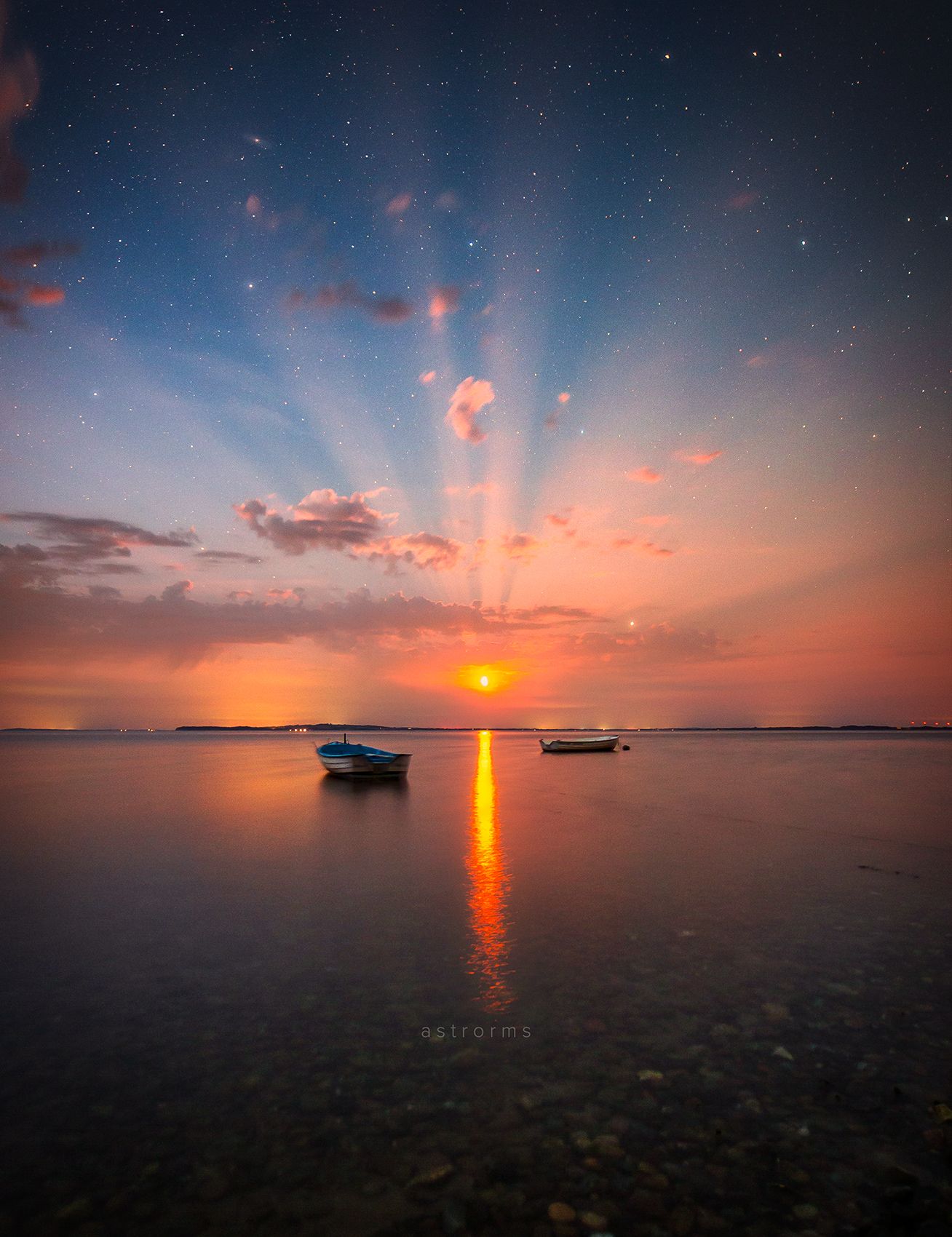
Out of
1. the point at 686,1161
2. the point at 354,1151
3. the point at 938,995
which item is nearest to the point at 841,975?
the point at 938,995

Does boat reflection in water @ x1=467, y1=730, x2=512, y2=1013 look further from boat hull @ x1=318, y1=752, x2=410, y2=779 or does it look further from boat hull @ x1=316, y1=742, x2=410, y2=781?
boat hull @ x1=318, y1=752, x2=410, y2=779

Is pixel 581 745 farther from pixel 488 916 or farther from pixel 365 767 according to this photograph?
pixel 488 916

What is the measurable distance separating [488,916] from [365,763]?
34.8 m

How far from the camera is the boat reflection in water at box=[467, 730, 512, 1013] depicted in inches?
363

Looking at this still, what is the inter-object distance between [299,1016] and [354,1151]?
3.15 meters

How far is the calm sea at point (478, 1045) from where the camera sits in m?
4.97

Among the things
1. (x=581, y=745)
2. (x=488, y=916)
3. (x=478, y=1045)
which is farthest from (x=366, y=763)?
(x=581, y=745)

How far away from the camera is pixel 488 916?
43.1 feet

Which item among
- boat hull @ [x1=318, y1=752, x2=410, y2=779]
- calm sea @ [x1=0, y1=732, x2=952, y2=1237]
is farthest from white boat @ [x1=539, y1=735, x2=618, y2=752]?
calm sea @ [x1=0, y1=732, x2=952, y2=1237]

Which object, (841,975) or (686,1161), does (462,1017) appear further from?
(841,975)

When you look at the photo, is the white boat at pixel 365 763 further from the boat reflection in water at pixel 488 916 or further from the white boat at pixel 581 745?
the white boat at pixel 581 745

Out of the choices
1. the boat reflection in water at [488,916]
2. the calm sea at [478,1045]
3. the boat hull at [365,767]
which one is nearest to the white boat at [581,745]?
the boat hull at [365,767]

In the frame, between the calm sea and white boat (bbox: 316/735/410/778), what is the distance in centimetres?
2730

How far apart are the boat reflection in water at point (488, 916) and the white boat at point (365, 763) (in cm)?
2027
